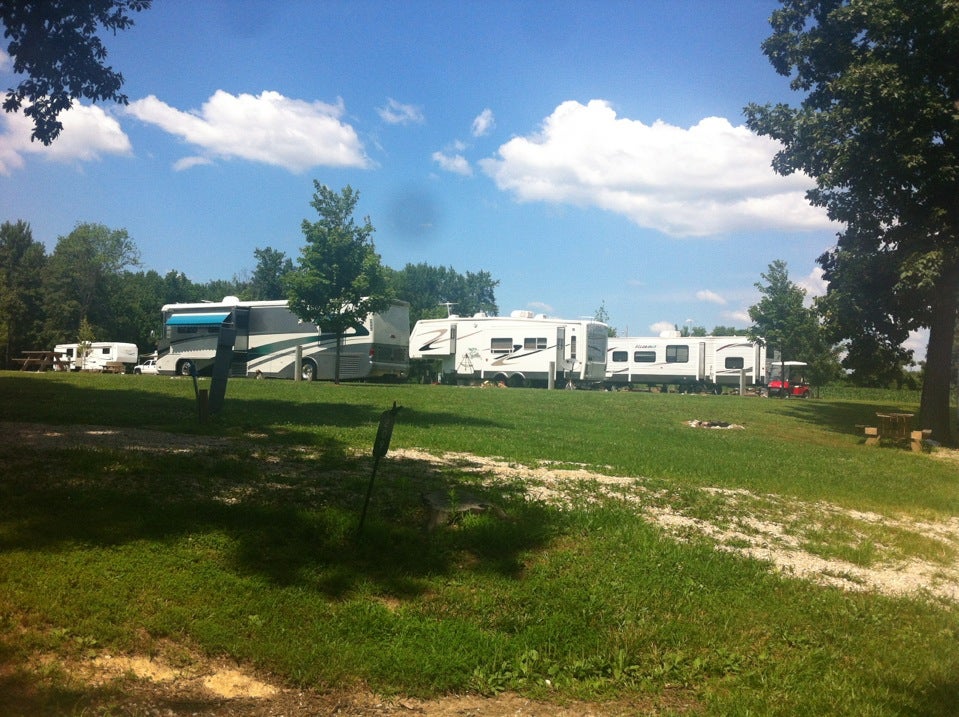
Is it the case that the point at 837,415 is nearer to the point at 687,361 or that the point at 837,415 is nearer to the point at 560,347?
the point at 560,347

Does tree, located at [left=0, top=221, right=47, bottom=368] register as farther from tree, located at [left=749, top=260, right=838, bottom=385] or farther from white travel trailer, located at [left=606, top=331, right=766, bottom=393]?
tree, located at [left=749, top=260, right=838, bottom=385]

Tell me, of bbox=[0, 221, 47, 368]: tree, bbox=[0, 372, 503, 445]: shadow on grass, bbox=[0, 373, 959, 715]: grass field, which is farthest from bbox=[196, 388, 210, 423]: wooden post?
bbox=[0, 221, 47, 368]: tree

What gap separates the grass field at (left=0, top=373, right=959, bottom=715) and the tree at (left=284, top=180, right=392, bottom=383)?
18.8 m

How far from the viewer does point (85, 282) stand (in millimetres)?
61531

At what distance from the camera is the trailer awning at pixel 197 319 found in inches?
1266

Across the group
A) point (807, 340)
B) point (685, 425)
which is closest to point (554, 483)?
point (685, 425)

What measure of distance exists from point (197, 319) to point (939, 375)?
26.7 metres

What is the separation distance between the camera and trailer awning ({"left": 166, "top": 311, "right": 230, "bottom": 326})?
105 feet

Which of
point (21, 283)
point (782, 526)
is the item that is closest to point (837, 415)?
point (782, 526)

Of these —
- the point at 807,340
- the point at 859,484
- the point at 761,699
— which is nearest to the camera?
the point at 761,699

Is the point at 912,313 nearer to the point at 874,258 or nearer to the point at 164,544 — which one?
the point at 874,258

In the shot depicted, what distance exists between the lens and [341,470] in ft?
26.6

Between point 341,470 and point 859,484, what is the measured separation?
7760mm

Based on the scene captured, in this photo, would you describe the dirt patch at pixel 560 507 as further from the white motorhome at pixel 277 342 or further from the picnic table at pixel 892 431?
the white motorhome at pixel 277 342
